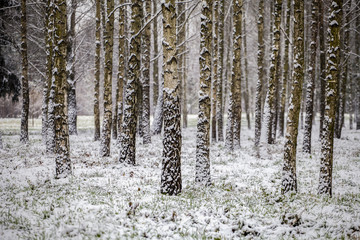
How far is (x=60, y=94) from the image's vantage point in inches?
361

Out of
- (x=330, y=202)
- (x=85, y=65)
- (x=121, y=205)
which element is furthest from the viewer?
(x=85, y=65)

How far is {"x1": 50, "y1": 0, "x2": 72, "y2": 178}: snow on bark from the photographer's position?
906 cm

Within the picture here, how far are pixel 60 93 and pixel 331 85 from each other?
8716 millimetres

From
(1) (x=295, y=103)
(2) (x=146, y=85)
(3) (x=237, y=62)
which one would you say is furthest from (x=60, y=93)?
(3) (x=237, y=62)

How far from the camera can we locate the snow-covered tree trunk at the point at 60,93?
29.7 feet

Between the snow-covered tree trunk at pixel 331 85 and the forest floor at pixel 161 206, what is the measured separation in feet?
2.55

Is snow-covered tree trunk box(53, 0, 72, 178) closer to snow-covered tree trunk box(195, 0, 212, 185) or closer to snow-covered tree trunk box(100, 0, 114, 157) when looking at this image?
snow-covered tree trunk box(100, 0, 114, 157)

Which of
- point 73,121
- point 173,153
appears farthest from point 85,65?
point 173,153

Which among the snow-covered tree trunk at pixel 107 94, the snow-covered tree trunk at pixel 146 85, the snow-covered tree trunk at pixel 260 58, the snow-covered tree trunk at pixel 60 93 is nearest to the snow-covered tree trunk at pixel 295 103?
the snow-covered tree trunk at pixel 60 93

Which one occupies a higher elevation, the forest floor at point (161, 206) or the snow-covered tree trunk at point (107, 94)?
the snow-covered tree trunk at point (107, 94)

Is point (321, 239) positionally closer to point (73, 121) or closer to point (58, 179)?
point (58, 179)

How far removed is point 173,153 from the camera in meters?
7.45

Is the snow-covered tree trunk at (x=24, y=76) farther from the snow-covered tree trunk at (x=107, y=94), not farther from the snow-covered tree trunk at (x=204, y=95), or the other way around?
the snow-covered tree trunk at (x=204, y=95)

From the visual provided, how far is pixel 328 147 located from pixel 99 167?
8449 mm
